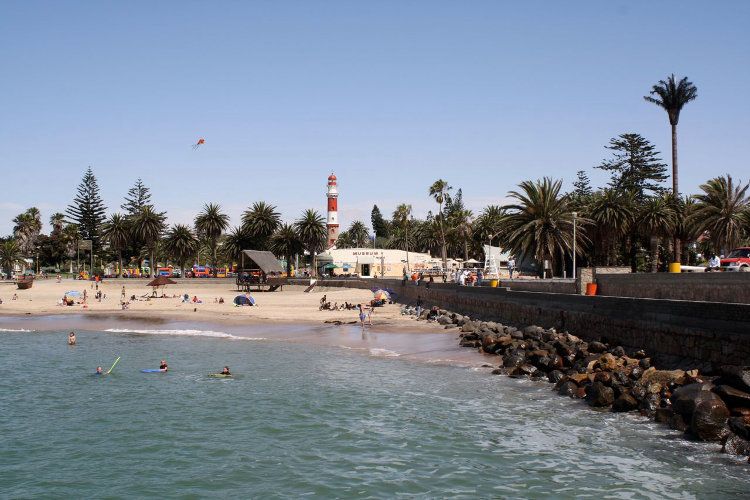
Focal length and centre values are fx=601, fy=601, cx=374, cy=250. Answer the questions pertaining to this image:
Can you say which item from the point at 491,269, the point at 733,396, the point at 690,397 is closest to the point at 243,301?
the point at 491,269

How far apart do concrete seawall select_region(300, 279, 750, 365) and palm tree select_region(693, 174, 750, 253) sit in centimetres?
2049

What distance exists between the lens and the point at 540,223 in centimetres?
4738

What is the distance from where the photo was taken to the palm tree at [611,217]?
173ft

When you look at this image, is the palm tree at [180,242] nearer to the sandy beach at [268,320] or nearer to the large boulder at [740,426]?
the sandy beach at [268,320]

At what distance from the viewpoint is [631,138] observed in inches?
3093

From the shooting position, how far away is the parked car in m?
29.2

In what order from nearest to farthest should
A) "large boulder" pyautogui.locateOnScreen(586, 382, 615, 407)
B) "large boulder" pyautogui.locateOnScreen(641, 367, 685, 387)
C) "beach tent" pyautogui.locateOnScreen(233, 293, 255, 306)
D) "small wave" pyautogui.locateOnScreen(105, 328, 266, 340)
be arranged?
1. "large boulder" pyautogui.locateOnScreen(641, 367, 685, 387)
2. "large boulder" pyautogui.locateOnScreen(586, 382, 615, 407)
3. "small wave" pyautogui.locateOnScreen(105, 328, 266, 340)
4. "beach tent" pyautogui.locateOnScreen(233, 293, 255, 306)

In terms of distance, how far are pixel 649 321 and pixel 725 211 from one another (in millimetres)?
30208

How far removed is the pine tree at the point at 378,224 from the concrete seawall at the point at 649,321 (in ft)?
466

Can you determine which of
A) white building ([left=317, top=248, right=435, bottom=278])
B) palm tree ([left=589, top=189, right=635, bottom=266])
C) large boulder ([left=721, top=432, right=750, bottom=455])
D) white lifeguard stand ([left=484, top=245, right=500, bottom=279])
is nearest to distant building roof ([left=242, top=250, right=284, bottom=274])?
white building ([left=317, top=248, right=435, bottom=278])

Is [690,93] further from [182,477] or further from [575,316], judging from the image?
[182,477]

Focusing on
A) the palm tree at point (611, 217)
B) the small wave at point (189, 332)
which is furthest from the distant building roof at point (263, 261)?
the palm tree at point (611, 217)

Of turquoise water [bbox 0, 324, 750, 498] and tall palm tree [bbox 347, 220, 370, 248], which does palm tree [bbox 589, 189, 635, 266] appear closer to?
turquoise water [bbox 0, 324, 750, 498]

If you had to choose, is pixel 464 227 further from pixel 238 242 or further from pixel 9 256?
pixel 9 256
